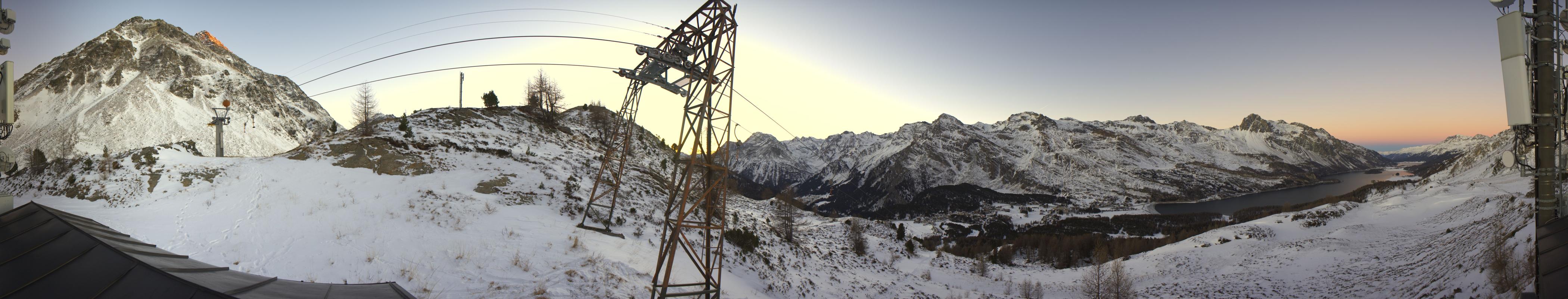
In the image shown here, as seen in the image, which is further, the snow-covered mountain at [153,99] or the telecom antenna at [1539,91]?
the snow-covered mountain at [153,99]

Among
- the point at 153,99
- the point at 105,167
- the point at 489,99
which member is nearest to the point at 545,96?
the point at 489,99

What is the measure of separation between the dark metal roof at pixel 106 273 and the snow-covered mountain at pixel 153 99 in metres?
58.7

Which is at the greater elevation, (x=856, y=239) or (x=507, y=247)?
(x=507, y=247)

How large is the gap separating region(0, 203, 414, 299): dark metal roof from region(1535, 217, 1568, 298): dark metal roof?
442 inches

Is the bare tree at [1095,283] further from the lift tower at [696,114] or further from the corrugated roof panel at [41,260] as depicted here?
the corrugated roof panel at [41,260]

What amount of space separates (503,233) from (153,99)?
96.7 metres

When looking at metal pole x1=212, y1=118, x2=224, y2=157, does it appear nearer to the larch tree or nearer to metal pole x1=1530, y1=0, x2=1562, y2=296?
the larch tree

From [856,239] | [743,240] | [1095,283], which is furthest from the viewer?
[856,239]

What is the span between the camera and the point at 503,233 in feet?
50.5

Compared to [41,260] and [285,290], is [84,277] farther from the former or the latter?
[285,290]

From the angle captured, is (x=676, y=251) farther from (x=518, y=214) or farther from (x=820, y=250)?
(x=820, y=250)

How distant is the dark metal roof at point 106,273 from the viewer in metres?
2.66

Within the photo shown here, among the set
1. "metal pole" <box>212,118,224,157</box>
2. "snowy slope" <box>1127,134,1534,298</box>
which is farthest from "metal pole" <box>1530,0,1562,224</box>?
"metal pole" <box>212,118,224,157</box>

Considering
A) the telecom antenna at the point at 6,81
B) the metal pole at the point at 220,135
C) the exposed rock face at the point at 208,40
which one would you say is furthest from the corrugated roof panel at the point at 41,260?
the exposed rock face at the point at 208,40
